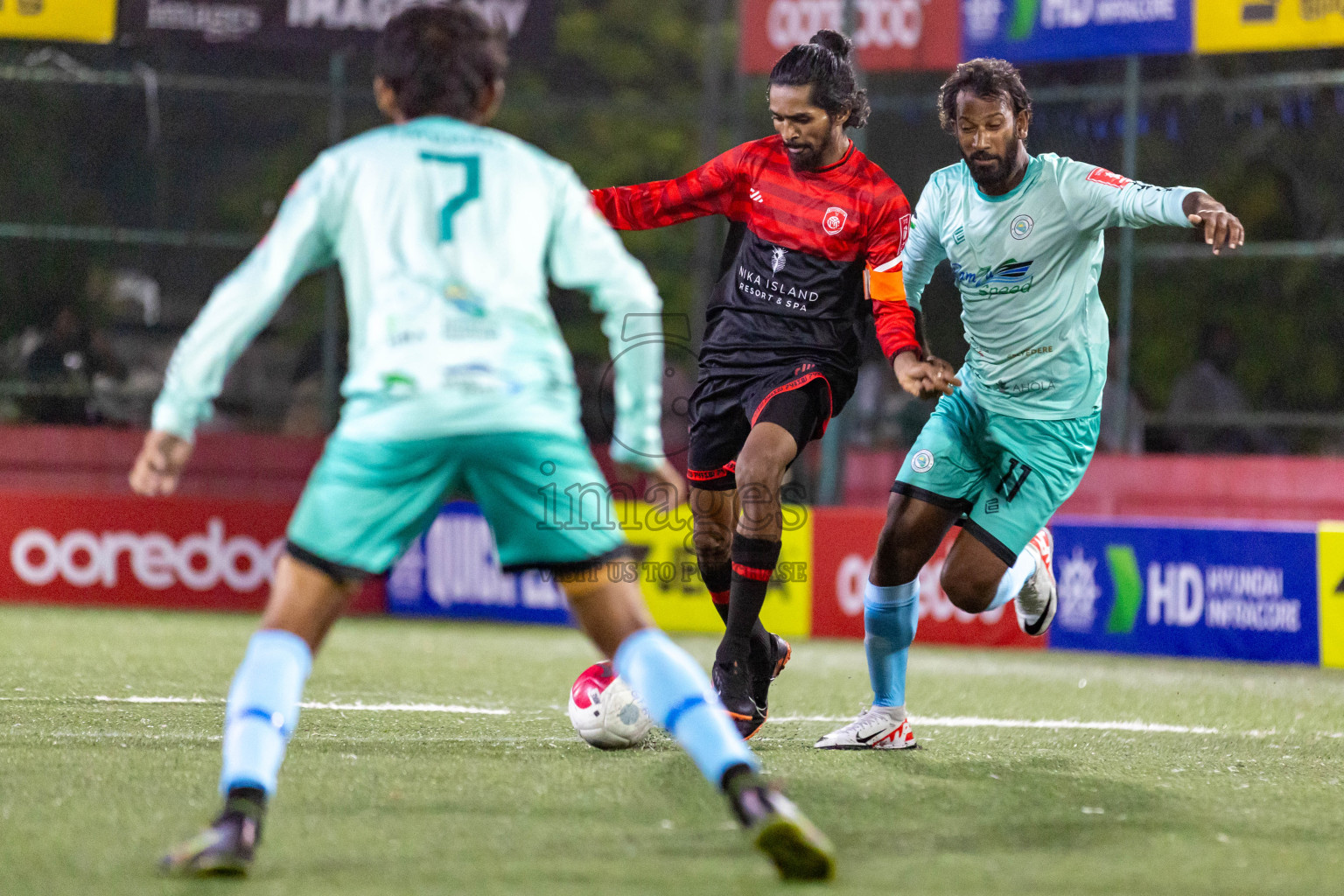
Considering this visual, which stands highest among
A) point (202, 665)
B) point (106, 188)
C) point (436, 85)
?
point (106, 188)

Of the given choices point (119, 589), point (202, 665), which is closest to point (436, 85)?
point (202, 665)

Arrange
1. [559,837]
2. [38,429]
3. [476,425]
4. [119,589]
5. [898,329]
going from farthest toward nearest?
[38,429], [119,589], [898,329], [559,837], [476,425]

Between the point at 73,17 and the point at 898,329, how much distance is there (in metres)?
10.1

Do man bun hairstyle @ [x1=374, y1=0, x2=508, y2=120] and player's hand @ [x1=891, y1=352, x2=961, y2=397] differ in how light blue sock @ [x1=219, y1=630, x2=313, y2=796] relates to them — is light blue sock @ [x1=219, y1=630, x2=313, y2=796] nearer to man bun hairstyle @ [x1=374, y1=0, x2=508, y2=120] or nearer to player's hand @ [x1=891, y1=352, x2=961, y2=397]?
man bun hairstyle @ [x1=374, y1=0, x2=508, y2=120]

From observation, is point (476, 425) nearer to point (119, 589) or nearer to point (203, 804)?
point (203, 804)

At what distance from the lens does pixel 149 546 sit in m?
11.9

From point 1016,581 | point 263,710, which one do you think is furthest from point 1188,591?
point 263,710

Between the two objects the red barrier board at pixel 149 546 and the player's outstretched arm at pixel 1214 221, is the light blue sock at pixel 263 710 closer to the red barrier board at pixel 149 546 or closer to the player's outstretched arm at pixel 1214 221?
the player's outstretched arm at pixel 1214 221

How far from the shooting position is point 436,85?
12.5ft

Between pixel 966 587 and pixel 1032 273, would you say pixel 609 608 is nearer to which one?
pixel 966 587

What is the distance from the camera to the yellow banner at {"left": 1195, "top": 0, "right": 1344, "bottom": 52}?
12391mm

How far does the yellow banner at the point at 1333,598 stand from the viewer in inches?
383

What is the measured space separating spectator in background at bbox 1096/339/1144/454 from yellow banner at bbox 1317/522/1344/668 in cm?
333

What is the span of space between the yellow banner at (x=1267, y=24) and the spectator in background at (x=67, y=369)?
8760 mm
